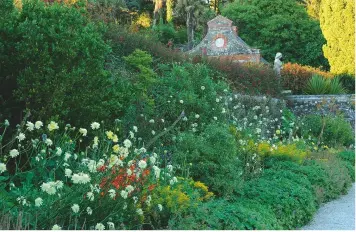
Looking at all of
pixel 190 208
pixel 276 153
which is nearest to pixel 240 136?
pixel 276 153

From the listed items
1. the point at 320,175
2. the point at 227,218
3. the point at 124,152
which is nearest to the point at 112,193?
the point at 124,152

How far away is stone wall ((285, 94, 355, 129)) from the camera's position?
60.7 feet

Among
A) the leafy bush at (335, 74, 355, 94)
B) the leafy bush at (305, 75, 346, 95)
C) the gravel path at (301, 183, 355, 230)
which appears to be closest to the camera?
the gravel path at (301, 183, 355, 230)

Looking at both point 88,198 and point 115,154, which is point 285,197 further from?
point 88,198

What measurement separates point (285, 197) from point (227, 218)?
4.98ft

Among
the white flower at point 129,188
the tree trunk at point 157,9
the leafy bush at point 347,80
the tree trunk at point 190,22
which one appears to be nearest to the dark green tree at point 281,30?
the tree trunk at point 190,22

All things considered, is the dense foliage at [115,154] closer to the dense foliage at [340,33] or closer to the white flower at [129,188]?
the white flower at [129,188]

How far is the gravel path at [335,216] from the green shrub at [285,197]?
0.47ft

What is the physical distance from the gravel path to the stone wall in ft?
34.2

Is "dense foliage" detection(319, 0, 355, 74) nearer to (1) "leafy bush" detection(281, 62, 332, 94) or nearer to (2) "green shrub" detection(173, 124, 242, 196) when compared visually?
(1) "leafy bush" detection(281, 62, 332, 94)

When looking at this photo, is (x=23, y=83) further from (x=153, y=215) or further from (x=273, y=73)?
(x=273, y=73)

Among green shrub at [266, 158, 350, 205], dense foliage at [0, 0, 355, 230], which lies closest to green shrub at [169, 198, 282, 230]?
dense foliage at [0, 0, 355, 230]

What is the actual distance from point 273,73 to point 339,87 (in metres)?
3.71

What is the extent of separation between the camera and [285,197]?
622 centimetres
